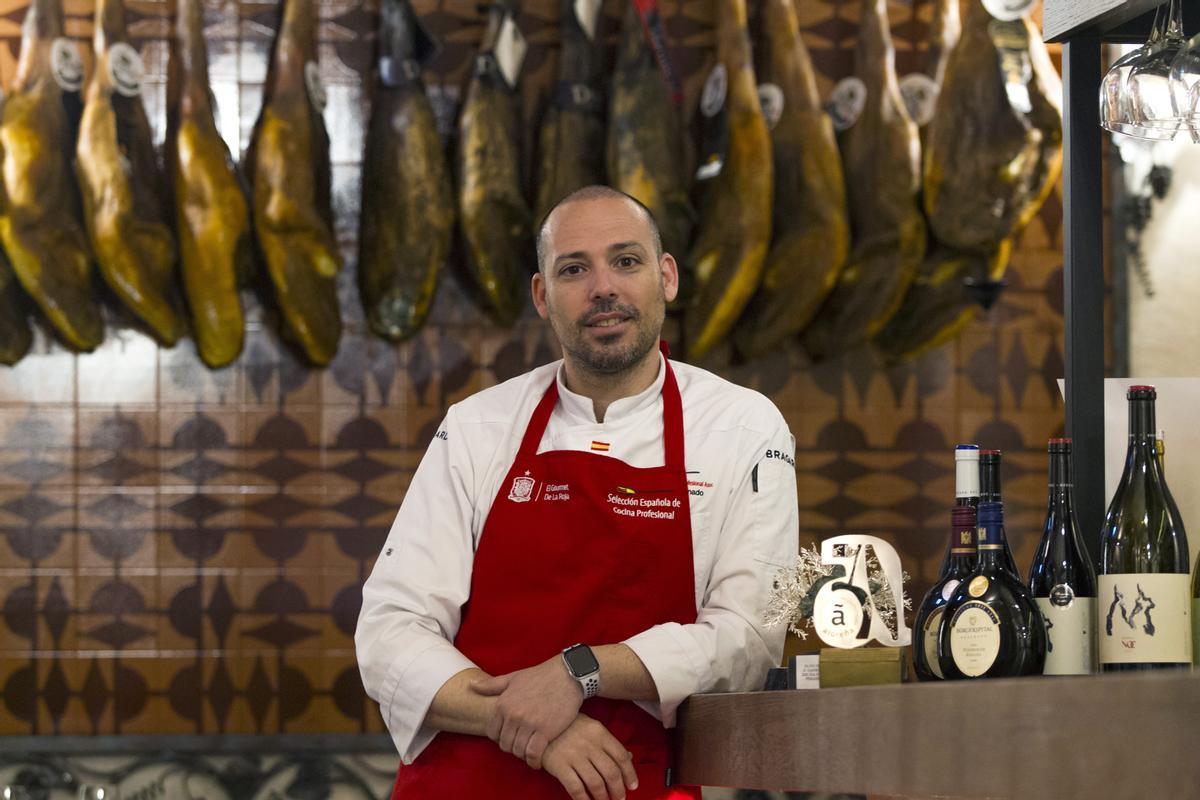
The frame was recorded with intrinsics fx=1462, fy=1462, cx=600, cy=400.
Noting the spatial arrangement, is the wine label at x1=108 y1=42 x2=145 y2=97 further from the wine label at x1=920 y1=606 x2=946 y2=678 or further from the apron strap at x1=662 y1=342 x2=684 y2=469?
the wine label at x1=920 y1=606 x2=946 y2=678

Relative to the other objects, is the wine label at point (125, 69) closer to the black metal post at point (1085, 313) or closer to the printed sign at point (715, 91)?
the printed sign at point (715, 91)

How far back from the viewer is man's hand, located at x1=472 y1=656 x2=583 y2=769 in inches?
71.6

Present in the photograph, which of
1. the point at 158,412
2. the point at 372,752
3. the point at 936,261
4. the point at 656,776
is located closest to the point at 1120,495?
the point at 656,776

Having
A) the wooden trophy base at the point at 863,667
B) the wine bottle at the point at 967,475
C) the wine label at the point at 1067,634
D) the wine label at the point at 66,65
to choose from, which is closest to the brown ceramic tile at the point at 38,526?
the wine label at the point at 66,65

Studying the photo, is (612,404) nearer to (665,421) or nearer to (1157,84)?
(665,421)

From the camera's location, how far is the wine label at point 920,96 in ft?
10.6

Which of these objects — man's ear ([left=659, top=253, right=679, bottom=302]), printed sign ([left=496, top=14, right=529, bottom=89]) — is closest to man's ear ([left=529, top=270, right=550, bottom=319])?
man's ear ([left=659, top=253, right=679, bottom=302])

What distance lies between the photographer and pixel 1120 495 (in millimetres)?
1617

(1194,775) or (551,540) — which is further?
(551,540)

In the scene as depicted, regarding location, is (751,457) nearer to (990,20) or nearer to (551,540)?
(551,540)

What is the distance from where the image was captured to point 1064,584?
58.4 inches

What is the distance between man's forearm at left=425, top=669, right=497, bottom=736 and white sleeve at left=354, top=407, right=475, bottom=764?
1 centimetres

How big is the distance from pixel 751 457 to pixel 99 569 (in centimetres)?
178

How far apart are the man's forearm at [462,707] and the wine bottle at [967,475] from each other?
0.67 meters
